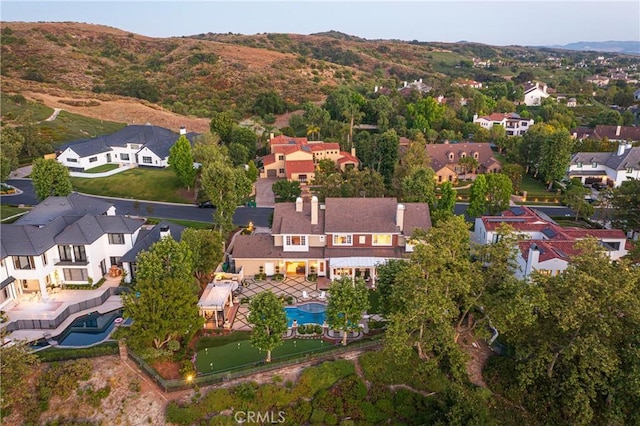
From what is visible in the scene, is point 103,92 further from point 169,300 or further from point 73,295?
point 169,300

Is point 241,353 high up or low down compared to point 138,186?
down

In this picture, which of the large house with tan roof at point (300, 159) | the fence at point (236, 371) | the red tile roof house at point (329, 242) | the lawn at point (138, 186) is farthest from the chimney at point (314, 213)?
the large house with tan roof at point (300, 159)

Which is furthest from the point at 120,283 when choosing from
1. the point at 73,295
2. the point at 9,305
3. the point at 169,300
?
the point at 169,300

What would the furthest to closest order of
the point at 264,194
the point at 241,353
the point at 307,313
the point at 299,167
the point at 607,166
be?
the point at 607,166, the point at 299,167, the point at 264,194, the point at 307,313, the point at 241,353

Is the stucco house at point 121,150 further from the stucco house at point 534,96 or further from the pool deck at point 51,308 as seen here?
the stucco house at point 534,96

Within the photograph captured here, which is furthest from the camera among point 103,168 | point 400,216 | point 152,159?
point 152,159

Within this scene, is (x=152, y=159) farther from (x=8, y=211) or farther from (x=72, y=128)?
(x=72, y=128)

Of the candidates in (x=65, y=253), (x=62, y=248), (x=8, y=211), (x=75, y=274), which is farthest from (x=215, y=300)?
(x=8, y=211)
